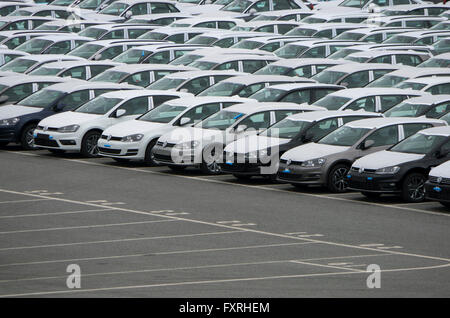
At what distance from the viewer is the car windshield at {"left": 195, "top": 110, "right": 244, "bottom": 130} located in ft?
86.2

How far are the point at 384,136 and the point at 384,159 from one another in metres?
1.44

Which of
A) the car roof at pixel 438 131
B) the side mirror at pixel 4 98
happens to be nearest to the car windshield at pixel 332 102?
the car roof at pixel 438 131

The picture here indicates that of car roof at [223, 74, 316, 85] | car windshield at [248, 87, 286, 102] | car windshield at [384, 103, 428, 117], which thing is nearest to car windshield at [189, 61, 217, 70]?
car roof at [223, 74, 316, 85]

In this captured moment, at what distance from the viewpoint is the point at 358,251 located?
16.9 m

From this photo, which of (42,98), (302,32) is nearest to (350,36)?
(302,32)

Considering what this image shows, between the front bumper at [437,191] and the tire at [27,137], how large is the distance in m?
11.7

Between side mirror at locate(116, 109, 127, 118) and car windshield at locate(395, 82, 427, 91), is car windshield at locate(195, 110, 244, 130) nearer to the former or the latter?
side mirror at locate(116, 109, 127, 118)

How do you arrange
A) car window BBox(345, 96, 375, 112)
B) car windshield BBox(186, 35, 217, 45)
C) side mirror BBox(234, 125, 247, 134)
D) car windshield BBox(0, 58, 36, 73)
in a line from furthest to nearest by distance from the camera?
car windshield BBox(186, 35, 217, 45) < car windshield BBox(0, 58, 36, 73) < car window BBox(345, 96, 375, 112) < side mirror BBox(234, 125, 247, 134)

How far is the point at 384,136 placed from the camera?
77.8 feet

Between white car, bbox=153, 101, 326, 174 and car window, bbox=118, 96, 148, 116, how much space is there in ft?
8.28

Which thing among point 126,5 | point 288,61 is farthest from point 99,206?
point 126,5

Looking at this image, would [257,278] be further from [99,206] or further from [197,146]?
[197,146]

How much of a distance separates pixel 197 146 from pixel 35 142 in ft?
15.7

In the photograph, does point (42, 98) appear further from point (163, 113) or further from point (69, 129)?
point (163, 113)
